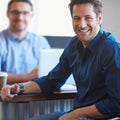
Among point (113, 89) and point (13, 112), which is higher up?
point (113, 89)

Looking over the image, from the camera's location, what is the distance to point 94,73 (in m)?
1.62

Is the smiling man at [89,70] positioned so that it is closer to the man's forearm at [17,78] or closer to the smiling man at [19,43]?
the man's forearm at [17,78]

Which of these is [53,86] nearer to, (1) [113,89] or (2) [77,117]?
(2) [77,117]

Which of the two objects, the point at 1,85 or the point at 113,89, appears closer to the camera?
the point at 113,89

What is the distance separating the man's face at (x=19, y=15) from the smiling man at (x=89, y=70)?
1358 millimetres

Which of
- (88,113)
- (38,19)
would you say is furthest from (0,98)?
(38,19)

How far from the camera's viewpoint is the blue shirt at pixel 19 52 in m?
2.92

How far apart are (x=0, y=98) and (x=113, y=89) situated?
627 millimetres

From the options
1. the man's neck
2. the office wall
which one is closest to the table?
the man's neck

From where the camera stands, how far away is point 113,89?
4.92 ft

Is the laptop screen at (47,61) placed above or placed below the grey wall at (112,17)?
below

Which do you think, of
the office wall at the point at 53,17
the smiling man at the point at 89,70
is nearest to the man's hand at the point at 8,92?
Result: the smiling man at the point at 89,70

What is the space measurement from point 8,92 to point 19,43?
4.85 feet

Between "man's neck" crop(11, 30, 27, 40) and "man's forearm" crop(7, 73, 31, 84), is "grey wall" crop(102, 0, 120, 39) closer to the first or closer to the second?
"man's neck" crop(11, 30, 27, 40)
